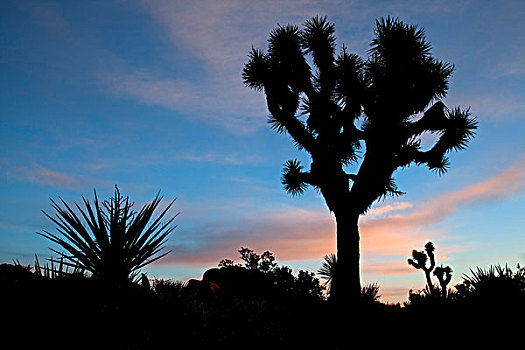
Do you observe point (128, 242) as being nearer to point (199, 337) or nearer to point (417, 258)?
point (199, 337)

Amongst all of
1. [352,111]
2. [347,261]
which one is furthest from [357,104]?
[347,261]

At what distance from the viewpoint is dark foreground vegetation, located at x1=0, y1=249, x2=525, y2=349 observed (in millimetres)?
5180

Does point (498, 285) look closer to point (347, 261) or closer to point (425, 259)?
point (347, 261)

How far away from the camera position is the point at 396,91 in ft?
41.5

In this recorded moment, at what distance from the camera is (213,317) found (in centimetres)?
732

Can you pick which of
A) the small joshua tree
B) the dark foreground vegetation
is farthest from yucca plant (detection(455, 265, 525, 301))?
the small joshua tree

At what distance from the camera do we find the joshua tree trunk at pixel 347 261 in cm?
1209

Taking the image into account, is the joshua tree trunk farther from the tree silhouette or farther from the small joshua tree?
the small joshua tree

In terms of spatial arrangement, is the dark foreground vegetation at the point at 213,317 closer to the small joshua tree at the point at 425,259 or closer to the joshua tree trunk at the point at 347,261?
the joshua tree trunk at the point at 347,261

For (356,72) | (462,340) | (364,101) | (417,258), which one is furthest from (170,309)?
(417,258)

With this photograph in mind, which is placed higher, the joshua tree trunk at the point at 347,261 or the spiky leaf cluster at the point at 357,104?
the spiky leaf cluster at the point at 357,104

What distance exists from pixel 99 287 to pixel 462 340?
6.23 metres

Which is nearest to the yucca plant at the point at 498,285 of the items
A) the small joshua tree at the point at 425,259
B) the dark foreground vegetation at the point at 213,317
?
the dark foreground vegetation at the point at 213,317

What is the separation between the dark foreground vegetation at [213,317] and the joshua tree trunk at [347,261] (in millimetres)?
473
